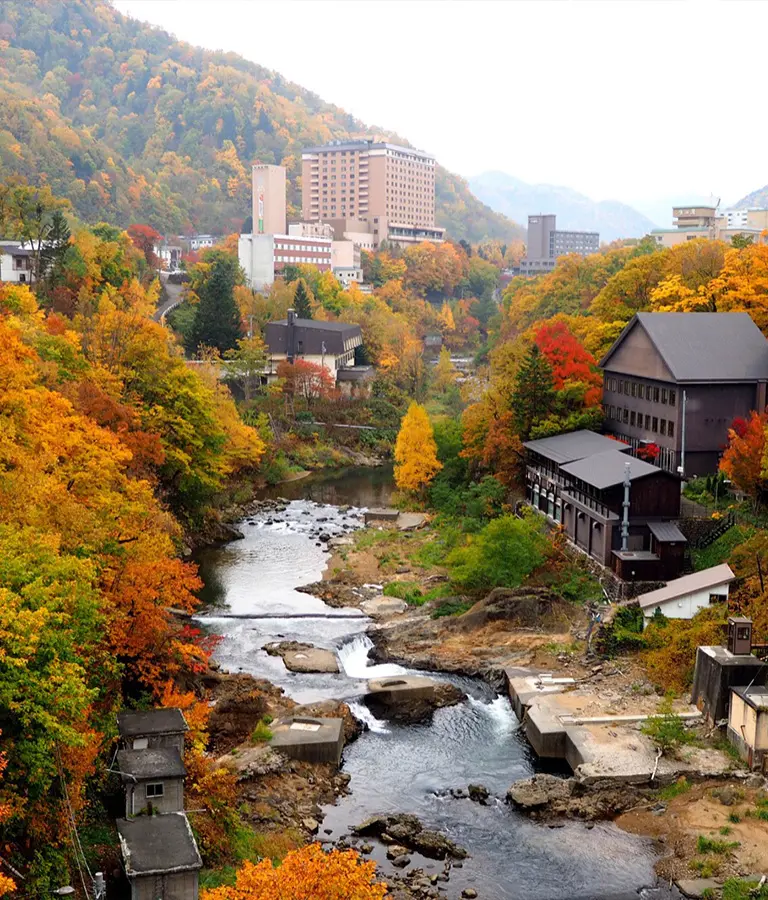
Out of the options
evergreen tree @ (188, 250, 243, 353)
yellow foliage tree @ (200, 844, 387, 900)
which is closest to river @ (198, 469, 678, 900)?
yellow foliage tree @ (200, 844, 387, 900)

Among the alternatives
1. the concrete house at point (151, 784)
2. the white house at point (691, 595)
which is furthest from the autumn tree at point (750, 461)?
the concrete house at point (151, 784)

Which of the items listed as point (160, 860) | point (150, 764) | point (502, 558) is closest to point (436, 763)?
point (150, 764)

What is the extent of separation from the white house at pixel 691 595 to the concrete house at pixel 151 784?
14670 millimetres

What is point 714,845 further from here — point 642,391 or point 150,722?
point 642,391

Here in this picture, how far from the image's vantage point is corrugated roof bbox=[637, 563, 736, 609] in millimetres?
26984

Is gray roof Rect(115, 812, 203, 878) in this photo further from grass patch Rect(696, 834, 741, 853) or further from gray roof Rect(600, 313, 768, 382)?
gray roof Rect(600, 313, 768, 382)

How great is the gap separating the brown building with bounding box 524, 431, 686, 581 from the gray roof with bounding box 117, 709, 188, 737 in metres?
15.3

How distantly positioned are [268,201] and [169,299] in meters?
Result: 30.7

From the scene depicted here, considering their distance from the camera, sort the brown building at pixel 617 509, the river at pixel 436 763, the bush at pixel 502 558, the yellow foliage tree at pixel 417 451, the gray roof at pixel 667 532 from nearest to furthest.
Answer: the river at pixel 436 763
the gray roof at pixel 667 532
the brown building at pixel 617 509
the bush at pixel 502 558
the yellow foliage tree at pixel 417 451

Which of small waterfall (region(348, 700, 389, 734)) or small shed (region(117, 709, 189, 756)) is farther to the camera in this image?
small waterfall (region(348, 700, 389, 734))

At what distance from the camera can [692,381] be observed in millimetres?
34469

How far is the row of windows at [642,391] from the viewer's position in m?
35.7

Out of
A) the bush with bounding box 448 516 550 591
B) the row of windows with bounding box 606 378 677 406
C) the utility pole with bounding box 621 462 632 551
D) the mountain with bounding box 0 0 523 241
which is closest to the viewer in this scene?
the utility pole with bounding box 621 462 632 551

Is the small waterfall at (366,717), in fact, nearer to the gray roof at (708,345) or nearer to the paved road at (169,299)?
the gray roof at (708,345)
